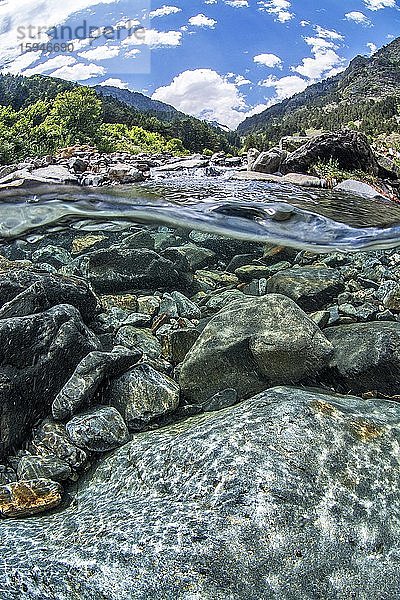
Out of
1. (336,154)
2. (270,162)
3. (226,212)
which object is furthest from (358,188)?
(226,212)

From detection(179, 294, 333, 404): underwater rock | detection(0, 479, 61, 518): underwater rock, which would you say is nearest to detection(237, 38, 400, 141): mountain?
detection(179, 294, 333, 404): underwater rock

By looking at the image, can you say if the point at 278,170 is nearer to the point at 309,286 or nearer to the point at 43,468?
the point at 309,286

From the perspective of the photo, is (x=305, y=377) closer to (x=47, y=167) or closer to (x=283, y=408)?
(x=283, y=408)

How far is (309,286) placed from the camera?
8.41 metres

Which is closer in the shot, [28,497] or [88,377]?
[28,497]

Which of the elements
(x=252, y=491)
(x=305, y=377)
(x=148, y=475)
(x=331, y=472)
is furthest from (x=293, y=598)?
(x=305, y=377)

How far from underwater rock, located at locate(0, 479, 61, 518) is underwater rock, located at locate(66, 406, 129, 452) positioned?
51 cm

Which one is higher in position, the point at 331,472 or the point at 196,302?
the point at 331,472

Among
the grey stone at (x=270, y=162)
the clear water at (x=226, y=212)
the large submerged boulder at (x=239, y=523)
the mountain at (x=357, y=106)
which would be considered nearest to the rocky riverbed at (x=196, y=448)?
the large submerged boulder at (x=239, y=523)

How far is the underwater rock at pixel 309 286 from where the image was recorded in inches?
320

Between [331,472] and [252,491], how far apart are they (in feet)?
2.05

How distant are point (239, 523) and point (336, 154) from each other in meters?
13.1

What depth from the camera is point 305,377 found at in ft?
18.3

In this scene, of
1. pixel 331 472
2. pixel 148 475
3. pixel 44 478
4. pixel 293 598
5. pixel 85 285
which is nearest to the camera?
pixel 293 598
